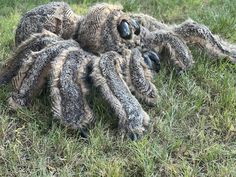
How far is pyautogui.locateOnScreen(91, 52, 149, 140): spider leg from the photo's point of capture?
10.1ft

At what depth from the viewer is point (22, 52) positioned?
3512mm

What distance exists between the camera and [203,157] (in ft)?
9.76

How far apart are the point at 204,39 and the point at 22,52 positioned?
1.37 meters

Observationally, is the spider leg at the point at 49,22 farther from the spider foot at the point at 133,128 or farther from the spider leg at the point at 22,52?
the spider foot at the point at 133,128

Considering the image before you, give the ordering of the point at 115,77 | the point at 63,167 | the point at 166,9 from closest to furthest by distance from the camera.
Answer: the point at 63,167, the point at 115,77, the point at 166,9

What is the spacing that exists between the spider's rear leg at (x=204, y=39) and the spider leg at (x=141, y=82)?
606mm

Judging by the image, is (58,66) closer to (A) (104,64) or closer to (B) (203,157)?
(A) (104,64)

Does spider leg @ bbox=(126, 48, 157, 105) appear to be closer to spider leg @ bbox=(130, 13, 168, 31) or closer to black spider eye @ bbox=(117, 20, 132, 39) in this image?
black spider eye @ bbox=(117, 20, 132, 39)

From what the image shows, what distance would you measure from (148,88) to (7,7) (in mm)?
2246

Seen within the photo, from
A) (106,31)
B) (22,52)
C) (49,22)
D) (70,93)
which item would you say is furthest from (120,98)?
(49,22)

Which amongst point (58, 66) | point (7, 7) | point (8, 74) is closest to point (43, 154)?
point (58, 66)

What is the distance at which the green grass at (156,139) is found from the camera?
9.46 feet

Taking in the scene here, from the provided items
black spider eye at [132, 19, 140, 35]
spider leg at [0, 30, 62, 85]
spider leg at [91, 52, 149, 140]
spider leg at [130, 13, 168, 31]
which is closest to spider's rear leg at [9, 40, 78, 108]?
spider leg at [0, 30, 62, 85]

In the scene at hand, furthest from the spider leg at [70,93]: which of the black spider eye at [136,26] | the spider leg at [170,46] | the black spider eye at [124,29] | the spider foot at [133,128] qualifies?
the spider leg at [170,46]
